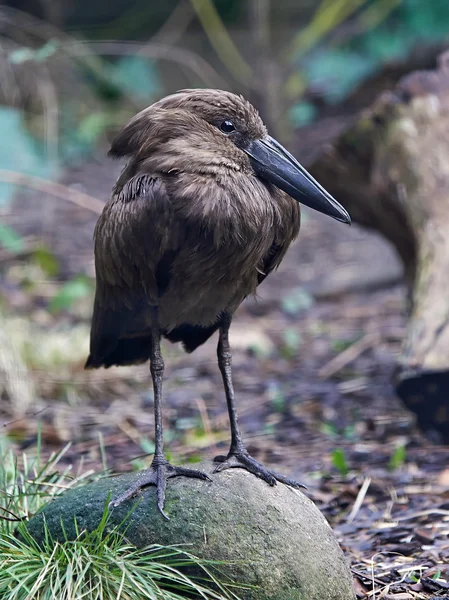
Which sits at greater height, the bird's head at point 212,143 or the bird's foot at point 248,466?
the bird's head at point 212,143

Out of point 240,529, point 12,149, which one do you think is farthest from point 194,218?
point 12,149

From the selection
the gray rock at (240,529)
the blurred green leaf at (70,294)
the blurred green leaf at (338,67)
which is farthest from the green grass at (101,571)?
the blurred green leaf at (338,67)

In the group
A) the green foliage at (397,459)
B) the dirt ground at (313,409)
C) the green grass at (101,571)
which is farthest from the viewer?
the green foliage at (397,459)

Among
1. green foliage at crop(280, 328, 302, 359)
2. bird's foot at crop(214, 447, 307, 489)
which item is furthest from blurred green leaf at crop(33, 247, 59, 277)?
bird's foot at crop(214, 447, 307, 489)

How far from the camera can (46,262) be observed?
8047 millimetres

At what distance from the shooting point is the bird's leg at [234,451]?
3.13 metres

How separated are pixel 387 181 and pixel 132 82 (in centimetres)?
700

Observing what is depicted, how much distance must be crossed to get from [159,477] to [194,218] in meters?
0.90

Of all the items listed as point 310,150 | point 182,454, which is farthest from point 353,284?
point 182,454

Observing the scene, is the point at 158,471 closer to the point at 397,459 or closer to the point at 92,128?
the point at 397,459

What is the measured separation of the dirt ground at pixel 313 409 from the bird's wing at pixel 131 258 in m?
0.52

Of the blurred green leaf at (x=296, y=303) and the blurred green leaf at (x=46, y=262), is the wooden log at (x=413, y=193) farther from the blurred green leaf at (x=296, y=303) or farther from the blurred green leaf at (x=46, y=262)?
the blurred green leaf at (x=46, y=262)

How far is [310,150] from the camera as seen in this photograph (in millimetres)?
6504

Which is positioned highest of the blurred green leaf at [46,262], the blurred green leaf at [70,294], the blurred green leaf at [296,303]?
the blurred green leaf at [46,262]
